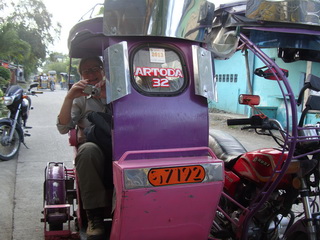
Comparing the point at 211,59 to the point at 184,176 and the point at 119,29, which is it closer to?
the point at 119,29

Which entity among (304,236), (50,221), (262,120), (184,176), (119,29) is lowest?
(50,221)

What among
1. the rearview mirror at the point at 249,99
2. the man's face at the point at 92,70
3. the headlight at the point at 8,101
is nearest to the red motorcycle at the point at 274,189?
the rearview mirror at the point at 249,99

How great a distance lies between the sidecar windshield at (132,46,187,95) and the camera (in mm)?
2279

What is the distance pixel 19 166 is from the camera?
6199mm

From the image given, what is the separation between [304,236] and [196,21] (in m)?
1.64

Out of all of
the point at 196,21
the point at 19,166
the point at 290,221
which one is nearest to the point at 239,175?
the point at 290,221

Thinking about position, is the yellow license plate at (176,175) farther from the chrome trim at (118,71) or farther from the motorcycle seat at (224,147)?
the motorcycle seat at (224,147)

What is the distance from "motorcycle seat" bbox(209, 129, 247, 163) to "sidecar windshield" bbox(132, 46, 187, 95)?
1.21 m

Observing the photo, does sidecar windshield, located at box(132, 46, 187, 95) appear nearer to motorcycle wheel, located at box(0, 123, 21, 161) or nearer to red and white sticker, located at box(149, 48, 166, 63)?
red and white sticker, located at box(149, 48, 166, 63)

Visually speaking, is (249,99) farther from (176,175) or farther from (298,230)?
(298,230)

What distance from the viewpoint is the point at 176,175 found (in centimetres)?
206

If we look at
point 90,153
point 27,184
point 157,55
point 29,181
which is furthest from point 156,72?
point 29,181

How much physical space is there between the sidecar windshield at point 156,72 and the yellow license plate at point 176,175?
0.52 meters

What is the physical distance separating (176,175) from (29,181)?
13.1 feet
